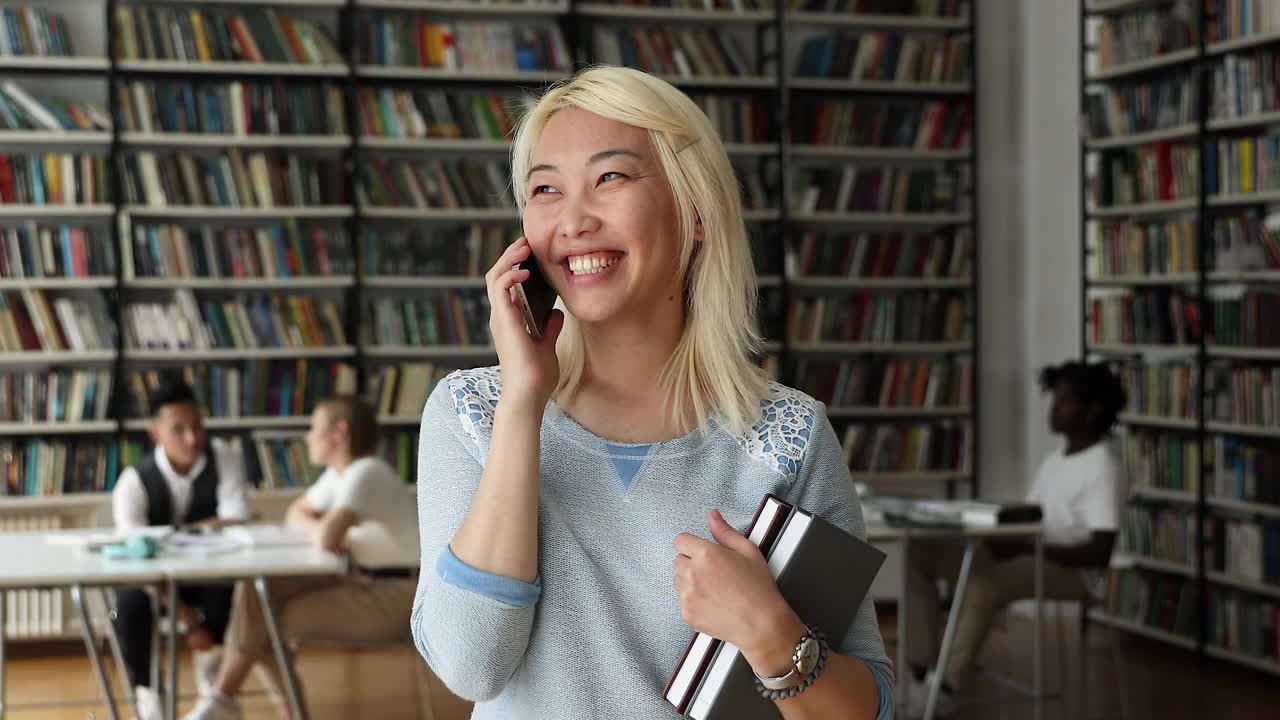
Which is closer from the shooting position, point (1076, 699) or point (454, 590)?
point (454, 590)

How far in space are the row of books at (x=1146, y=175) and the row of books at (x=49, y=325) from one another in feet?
14.4

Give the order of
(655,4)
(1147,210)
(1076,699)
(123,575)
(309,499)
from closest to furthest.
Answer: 1. (123,575)
2. (309,499)
3. (1076,699)
4. (1147,210)
5. (655,4)

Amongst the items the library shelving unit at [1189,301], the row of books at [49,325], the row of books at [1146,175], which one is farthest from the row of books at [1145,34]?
the row of books at [49,325]

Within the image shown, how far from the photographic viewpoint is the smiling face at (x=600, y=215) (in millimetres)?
1039

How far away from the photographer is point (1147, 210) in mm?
5617

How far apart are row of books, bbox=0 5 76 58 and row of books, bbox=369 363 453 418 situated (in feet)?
6.18

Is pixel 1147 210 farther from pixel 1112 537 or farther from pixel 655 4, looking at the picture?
pixel 655 4

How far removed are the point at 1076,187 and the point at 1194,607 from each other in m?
2.01

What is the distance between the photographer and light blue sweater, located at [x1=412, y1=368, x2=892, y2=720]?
0.99 meters

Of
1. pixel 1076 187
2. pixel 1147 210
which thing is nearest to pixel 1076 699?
pixel 1147 210

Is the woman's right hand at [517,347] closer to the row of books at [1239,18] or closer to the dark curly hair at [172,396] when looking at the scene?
the dark curly hair at [172,396]

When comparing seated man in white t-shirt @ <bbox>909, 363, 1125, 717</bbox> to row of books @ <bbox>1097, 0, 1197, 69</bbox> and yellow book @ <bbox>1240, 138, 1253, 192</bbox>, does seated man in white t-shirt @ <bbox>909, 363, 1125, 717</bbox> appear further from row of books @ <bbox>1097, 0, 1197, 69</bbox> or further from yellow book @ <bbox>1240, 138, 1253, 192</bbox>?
row of books @ <bbox>1097, 0, 1197, 69</bbox>

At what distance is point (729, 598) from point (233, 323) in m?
5.05

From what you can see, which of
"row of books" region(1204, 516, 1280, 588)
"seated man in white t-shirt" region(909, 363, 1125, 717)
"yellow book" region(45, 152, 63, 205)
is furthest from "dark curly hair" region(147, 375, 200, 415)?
"row of books" region(1204, 516, 1280, 588)
